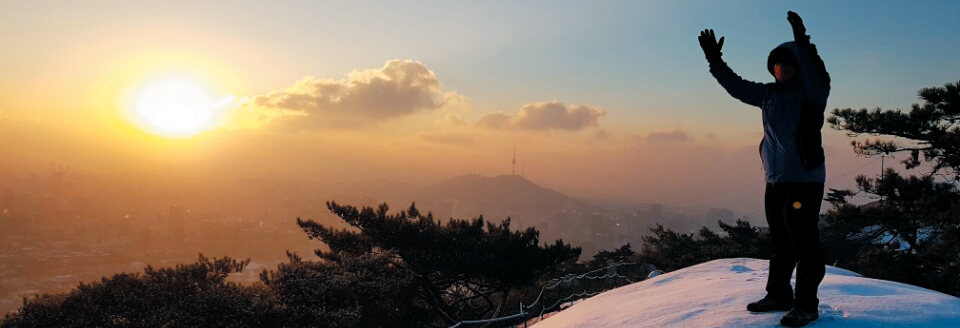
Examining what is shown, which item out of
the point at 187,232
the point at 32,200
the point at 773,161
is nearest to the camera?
the point at 773,161

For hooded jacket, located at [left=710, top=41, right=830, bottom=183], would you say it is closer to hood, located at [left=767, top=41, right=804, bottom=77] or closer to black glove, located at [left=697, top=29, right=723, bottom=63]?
hood, located at [left=767, top=41, right=804, bottom=77]

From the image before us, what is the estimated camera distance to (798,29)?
10.9ft

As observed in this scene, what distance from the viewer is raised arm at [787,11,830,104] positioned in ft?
10.7

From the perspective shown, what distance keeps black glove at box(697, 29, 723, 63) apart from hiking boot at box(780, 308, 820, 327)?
6.04ft

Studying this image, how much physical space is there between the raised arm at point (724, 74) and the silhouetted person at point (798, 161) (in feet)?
0.57

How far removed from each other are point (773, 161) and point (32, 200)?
13952cm

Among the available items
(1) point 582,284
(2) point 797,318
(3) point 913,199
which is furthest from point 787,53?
(1) point 582,284

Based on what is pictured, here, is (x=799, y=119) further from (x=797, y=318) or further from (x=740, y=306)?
(x=740, y=306)

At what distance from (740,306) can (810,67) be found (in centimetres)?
182

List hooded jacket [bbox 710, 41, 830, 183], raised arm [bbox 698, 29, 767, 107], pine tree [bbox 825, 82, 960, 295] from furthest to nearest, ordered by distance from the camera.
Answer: pine tree [bbox 825, 82, 960, 295]
raised arm [bbox 698, 29, 767, 107]
hooded jacket [bbox 710, 41, 830, 183]

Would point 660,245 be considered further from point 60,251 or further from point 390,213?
point 60,251

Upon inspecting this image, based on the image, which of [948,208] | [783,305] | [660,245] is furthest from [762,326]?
[660,245]

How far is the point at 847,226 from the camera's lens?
16266 mm

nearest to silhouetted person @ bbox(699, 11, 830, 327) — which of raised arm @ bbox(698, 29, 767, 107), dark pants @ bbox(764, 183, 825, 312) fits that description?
dark pants @ bbox(764, 183, 825, 312)
